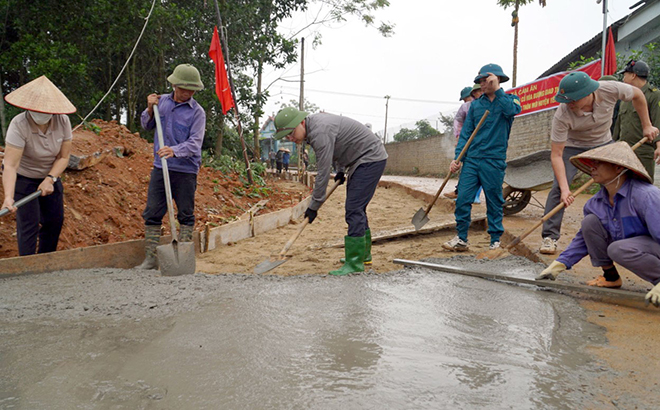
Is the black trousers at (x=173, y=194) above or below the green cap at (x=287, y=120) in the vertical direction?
below

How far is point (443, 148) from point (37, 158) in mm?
17606

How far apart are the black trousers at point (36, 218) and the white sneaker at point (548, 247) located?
3.82m

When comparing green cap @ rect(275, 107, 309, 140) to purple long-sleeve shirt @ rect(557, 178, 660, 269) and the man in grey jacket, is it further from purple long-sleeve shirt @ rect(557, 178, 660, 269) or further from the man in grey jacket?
purple long-sleeve shirt @ rect(557, 178, 660, 269)

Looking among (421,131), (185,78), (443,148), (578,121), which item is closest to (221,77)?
(185,78)

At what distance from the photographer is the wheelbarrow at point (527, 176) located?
5.75 meters

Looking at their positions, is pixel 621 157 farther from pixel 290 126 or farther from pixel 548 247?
pixel 290 126

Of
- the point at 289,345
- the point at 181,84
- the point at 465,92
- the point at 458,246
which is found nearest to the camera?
the point at 289,345

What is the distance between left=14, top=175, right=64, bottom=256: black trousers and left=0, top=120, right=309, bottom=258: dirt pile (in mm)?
677

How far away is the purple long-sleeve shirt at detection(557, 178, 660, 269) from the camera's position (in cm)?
247

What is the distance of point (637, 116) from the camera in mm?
4004

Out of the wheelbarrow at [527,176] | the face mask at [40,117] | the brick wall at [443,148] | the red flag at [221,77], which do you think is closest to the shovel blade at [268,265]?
the face mask at [40,117]

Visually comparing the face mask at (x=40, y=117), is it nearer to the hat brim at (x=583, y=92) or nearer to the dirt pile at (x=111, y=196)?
the dirt pile at (x=111, y=196)

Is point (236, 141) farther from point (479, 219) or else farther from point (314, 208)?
point (314, 208)

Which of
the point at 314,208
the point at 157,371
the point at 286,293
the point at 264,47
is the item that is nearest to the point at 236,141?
the point at 264,47
